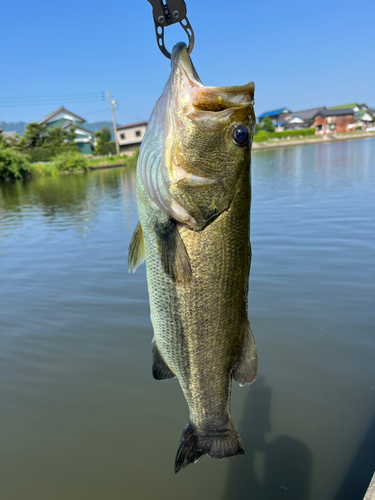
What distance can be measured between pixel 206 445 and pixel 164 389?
2286 mm

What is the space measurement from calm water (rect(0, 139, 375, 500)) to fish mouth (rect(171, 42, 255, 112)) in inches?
125

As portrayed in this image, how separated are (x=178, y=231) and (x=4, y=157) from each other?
146 ft

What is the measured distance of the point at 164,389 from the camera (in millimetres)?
4332

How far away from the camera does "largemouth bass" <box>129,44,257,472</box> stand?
1786mm

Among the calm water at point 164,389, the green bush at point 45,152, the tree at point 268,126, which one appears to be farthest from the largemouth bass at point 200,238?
the tree at point 268,126

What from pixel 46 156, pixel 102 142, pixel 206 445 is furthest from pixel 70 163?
pixel 206 445

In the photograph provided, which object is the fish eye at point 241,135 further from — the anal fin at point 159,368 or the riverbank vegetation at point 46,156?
the riverbank vegetation at point 46,156

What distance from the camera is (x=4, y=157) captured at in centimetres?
4006

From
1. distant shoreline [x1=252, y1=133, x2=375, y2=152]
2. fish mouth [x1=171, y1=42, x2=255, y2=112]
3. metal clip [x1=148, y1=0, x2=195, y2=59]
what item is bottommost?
fish mouth [x1=171, y1=42, x2=255, y2=112]

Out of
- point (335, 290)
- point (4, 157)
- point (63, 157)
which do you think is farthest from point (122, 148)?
point (335, 290)

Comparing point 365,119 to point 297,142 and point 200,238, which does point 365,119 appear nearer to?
point 297,142

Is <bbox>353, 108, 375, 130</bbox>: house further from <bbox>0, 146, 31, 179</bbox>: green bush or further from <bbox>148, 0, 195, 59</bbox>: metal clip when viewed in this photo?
<bbox>148, 0, 195, 59</bbox>: metal clip

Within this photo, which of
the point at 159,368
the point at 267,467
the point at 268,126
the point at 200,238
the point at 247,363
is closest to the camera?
the point at 200,238

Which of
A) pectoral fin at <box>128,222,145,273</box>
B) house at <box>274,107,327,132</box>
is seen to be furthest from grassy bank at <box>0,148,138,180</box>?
house at <box>274,107,327,132</box>
